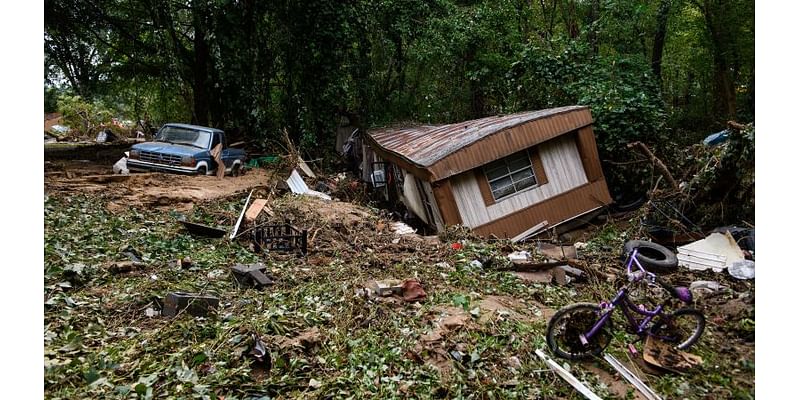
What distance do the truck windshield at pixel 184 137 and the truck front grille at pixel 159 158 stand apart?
1.06 metres

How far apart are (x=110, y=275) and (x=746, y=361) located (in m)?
7.57

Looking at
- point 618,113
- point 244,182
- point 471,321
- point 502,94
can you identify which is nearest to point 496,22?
point 502,94

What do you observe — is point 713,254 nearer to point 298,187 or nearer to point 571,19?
point 298,187

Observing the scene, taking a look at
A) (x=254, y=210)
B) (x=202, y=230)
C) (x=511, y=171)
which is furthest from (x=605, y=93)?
(x=202, y=230)

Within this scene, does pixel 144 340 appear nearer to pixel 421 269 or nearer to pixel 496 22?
pixel 421 269

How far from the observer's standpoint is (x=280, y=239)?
9812mm

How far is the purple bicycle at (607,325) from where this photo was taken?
520 cm

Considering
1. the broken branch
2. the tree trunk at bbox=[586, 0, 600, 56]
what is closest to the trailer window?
the broken branch

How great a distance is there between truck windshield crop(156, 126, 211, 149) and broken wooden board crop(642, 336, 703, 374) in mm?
13981

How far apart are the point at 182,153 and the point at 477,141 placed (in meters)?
8.84

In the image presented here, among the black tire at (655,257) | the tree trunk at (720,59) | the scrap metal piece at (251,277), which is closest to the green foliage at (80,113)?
the scrap metal piece at (251,277)

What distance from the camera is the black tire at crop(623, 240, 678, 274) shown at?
337 inches

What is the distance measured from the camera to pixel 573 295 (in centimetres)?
739

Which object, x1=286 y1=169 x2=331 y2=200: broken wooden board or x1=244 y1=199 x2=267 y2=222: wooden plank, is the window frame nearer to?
x1=286 y1=169 x2=331 y2=200: broken wooden board
